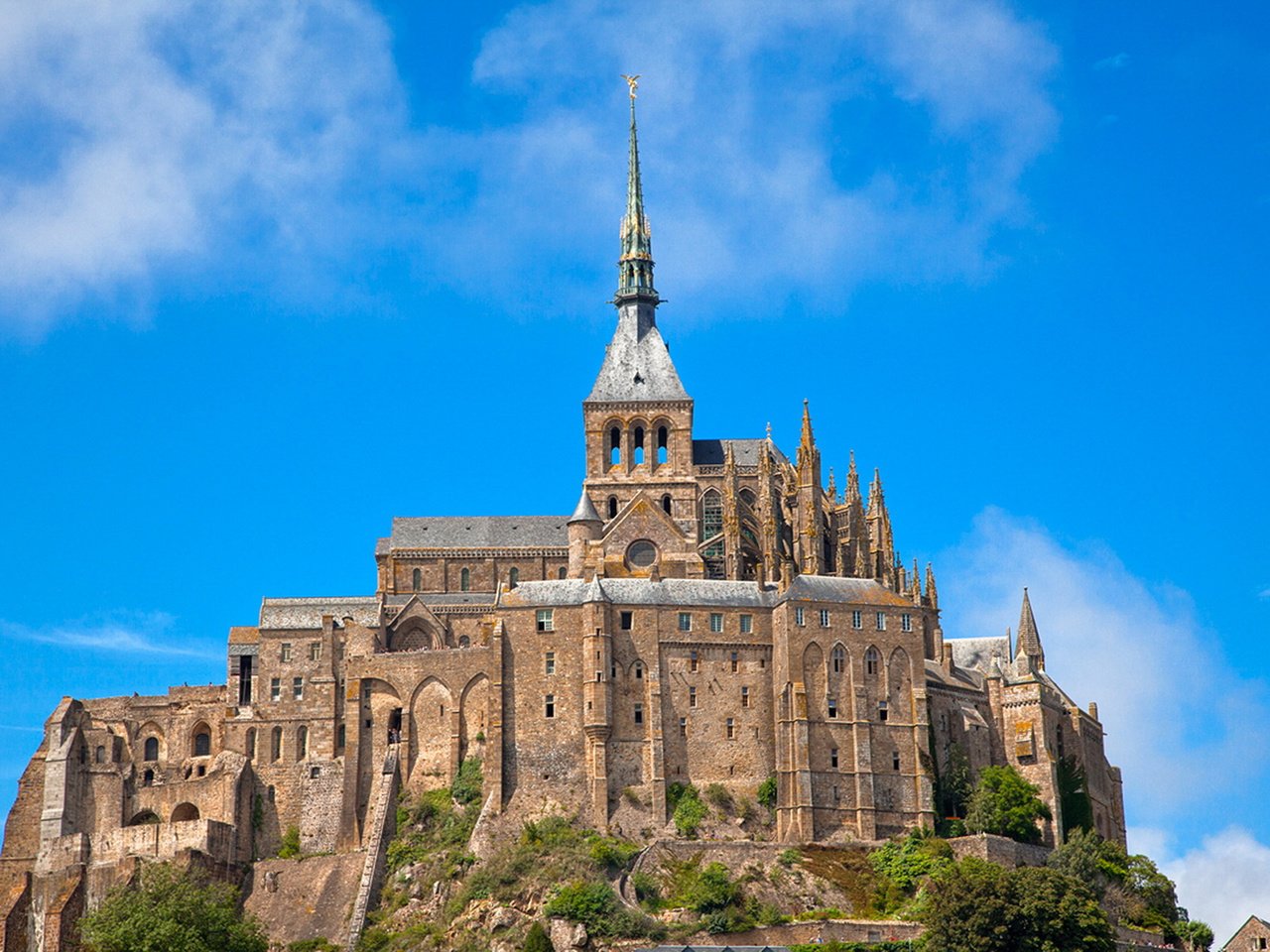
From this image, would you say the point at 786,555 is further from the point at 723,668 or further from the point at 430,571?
the point at 430,571

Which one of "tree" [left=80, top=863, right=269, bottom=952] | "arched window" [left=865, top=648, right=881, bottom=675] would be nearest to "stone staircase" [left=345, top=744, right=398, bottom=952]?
"tree" [left=80, top=863, right=269, bottom=952]

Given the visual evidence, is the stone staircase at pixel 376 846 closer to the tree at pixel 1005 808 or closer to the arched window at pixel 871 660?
the arched window at pixel 871 660

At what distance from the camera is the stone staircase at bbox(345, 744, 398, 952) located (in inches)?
4811

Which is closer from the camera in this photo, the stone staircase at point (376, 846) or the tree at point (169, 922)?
the tree at point (169, 922)

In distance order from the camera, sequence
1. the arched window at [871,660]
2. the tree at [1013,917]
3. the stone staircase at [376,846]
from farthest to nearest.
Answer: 1. the arched window at [871,660]
2. the stone staircase at [376,846]
3. the tree at [1013,917]

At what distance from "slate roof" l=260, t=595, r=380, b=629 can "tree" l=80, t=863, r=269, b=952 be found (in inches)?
745

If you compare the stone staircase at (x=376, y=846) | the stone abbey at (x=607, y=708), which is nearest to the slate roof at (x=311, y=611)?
the stone abbey at (x=607, y=708)

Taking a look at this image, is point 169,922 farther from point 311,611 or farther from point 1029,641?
point 1029,641

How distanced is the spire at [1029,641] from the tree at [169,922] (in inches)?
1792

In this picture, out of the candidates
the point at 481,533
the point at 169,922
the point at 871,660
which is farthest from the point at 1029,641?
the point at 169,922

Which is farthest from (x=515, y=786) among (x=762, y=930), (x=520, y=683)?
(x=762, y=930)

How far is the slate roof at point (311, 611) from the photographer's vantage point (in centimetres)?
13725

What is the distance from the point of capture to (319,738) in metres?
133

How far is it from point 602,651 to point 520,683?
14.9 feet
